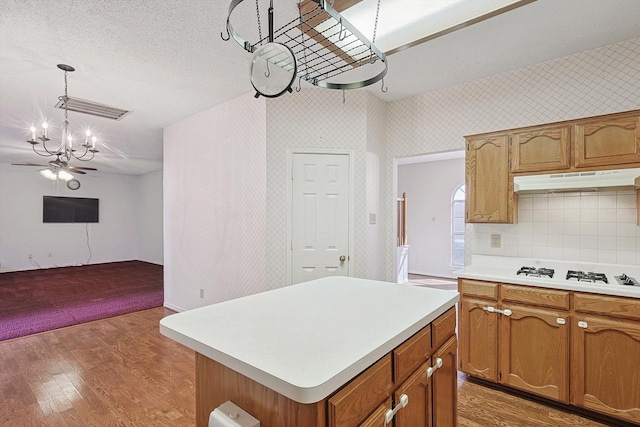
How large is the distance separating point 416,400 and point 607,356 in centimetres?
165

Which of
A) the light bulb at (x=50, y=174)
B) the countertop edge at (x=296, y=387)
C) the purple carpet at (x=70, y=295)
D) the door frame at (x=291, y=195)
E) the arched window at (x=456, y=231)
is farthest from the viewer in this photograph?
the arched window at (x=456, y=231)

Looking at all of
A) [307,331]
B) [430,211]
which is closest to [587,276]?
[307,331]

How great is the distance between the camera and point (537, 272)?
8.39 ft

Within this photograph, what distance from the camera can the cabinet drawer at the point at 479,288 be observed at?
97.3 inches

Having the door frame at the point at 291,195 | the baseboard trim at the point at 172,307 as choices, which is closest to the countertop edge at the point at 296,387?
the door frame at the point at 291,195

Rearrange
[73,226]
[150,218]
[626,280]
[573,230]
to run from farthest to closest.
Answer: [150,218] → [73,226] → [573,230] → [626,280]

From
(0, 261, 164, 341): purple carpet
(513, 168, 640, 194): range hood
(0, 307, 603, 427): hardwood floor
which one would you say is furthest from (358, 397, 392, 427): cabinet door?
(0, 261, 164, 341): purple carpet

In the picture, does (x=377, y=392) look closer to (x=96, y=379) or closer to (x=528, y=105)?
(x=96, y=379)

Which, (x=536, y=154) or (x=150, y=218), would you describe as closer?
(x=536, y=154)

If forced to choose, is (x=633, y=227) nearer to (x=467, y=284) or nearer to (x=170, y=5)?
(x=467, y=284)

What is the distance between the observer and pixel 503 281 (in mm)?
2432

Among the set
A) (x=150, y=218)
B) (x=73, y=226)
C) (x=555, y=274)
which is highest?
(x=150, y=218)

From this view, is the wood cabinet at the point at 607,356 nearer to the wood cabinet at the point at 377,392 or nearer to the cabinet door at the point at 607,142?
the cabinet door at the point at 607,142

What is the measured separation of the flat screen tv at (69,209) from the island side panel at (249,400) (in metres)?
9.37
